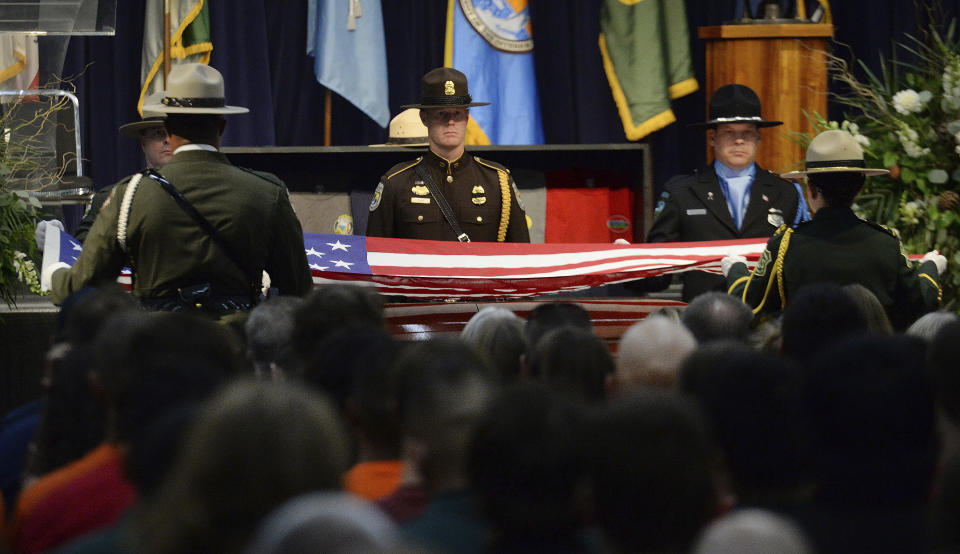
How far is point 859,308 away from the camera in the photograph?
2908 mm

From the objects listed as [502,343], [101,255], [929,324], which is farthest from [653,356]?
[101,255]

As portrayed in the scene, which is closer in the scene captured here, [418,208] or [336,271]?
[336,271]

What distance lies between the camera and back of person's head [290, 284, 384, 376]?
2.89 meters

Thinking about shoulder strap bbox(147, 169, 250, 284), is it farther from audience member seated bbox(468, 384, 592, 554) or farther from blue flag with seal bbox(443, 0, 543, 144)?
blue flag with seal bbox(443, 0, 543, 144)

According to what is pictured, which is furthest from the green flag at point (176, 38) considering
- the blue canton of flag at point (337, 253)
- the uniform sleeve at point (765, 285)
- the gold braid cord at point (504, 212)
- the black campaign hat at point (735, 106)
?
the uniform sleeve at point (765, 285)

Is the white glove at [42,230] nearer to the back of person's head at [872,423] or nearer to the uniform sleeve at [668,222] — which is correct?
the uniform sleeve at [668,222]

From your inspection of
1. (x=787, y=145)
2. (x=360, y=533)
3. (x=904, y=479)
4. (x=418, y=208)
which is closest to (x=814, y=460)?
(x=904, y=479)

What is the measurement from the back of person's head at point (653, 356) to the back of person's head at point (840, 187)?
169 cm

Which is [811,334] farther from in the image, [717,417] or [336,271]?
[336,271]

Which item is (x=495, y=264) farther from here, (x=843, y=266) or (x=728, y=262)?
(x=843, y=266)

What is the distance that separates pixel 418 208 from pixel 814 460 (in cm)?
378

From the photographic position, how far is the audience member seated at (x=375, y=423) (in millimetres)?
2222

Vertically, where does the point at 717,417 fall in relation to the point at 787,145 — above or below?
below

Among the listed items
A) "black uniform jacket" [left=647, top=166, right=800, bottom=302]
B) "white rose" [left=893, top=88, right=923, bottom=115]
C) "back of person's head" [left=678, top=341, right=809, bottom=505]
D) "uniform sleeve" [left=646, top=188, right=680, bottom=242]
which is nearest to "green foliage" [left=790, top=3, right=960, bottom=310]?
"white rose" [left=893, top=88, right=923, bottom=115]
